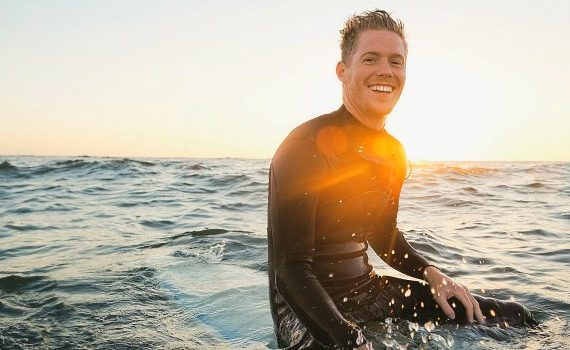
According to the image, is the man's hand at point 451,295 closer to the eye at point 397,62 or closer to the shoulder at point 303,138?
the shoulder at point 303,138

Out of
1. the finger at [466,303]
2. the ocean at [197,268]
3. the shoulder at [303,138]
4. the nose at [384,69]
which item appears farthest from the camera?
the ocean at [197,268]

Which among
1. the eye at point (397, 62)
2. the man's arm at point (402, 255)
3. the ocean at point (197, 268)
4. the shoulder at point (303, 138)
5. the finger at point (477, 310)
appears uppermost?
the eye at point (397, 62)

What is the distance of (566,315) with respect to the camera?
476 cm

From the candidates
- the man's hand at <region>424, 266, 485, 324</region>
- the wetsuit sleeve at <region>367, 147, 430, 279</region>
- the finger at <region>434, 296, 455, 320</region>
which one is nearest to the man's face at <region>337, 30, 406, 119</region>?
the wetsuit sleeve at <region>367, 147, 430, 279</region>

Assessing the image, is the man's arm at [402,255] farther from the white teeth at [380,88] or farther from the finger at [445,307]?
the white teeth at [380,88]

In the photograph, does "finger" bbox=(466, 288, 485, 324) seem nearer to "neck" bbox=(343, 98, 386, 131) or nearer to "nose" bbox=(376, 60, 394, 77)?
"neck" bbox=(343, 98, 386, 131)

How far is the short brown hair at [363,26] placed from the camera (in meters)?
3.62

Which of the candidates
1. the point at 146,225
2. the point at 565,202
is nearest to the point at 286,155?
the point at 146,225

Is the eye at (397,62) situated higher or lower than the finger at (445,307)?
higher

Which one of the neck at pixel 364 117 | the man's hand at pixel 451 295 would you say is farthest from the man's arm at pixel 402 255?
the neck at pixel 364 117

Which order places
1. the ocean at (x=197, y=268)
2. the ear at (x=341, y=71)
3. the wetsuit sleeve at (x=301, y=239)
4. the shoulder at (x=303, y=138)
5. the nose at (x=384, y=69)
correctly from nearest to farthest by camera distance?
the wetsuit sleeve at (x=301, y=239)
the shoulder at (x=303, y=138)
the nose at (x=384, y=69)
the ear at (x=341, y=71)
the ocean at (x=197, y=268)

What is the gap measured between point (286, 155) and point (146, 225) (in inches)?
319

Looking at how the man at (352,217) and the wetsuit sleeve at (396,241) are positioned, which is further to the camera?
the wetsuit sleeve at (396,241)

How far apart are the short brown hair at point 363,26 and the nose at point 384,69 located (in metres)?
0.26
